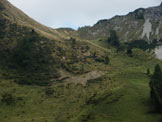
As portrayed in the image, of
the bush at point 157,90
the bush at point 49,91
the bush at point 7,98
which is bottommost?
the bush at point 7,98

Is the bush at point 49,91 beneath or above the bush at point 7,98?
above

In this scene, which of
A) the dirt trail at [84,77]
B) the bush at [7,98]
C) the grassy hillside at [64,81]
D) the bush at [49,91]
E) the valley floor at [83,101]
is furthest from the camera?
the dirt trail at [84,77]

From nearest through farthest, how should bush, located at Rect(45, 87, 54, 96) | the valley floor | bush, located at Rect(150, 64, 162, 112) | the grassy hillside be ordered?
bush, located at Rect(150, 64, 162, 112) < the valley floor < the grassy hillside < bush, located at Rect(45, 87, 54, 96)

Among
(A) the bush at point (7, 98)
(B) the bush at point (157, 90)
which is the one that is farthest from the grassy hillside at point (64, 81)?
(B) the bush at point (157, 90)

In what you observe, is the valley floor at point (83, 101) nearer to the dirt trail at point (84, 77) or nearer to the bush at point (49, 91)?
the bush at point (49, 91)

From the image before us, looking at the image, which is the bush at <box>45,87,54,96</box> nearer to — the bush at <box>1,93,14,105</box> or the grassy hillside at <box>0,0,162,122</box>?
the grassy hillside at <box>0,0,162,122</box>

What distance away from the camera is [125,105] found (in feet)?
242

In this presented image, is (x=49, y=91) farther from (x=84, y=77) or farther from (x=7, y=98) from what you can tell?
(x=84, y=77)

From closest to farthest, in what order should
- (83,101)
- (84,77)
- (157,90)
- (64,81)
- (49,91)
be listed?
(157,90), (83,101), (49,91), (64,81), (84,77)

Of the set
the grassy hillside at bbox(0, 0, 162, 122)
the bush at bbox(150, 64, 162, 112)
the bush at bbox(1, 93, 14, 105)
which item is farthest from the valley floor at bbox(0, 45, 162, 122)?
the bush at bbox(150, 64, 162, 112)

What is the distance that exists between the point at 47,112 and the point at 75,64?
2309 inches

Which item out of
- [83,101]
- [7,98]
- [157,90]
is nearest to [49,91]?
[7,98]

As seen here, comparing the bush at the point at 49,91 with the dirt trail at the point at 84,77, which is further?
the dirt trail at the point at 84,77

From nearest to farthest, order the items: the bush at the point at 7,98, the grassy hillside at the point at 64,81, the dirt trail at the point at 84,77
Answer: the grassy hillside at the point at 64,81 < the bush at the point at 7,98 < the dirt trail at the point at 84,77
